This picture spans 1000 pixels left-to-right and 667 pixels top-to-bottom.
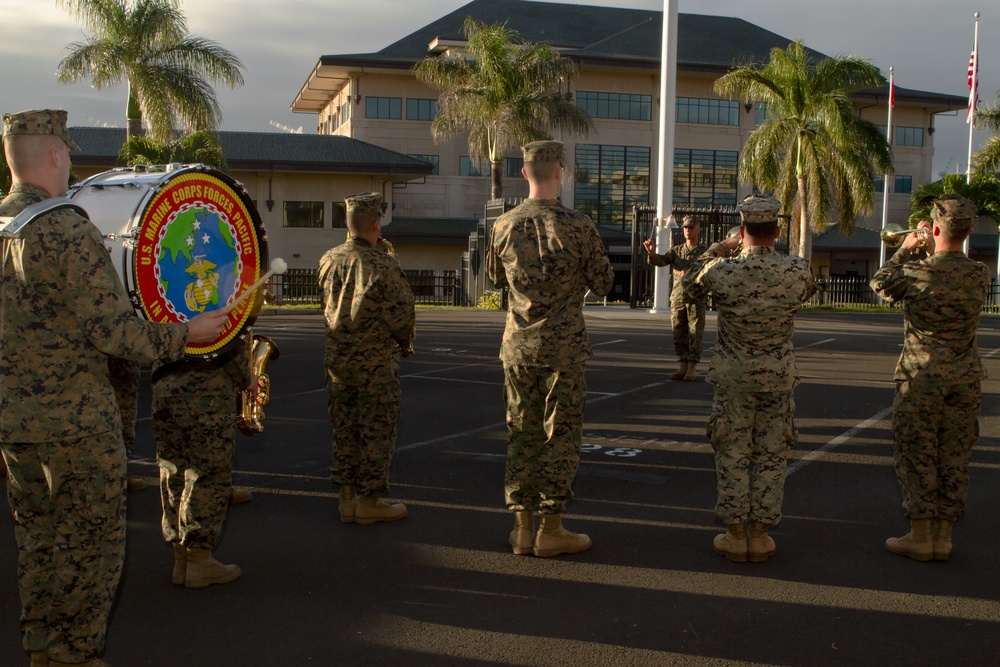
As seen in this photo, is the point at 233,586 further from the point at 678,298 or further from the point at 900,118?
the point at 900,118

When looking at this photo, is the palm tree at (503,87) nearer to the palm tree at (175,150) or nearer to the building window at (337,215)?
the palm tree at (175,150)

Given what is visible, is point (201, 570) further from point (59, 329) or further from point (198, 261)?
point (59, 329)

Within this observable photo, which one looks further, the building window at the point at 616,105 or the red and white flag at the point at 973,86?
the building window at the point at 616,105

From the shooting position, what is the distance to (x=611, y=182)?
155 ft

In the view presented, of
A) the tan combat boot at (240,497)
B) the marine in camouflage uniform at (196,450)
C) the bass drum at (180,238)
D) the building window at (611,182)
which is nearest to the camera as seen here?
the bass drum at (180,238)

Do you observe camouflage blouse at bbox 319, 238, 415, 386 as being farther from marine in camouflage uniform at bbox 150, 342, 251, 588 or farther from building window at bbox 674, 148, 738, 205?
building window at bbox 674, 148, 738, 205

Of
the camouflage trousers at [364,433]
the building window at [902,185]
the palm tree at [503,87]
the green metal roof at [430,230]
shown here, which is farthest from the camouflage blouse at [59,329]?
the building window at [902,185]

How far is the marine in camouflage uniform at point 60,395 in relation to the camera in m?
3.54

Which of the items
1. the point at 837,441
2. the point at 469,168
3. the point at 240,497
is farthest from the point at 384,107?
the point at 240,497

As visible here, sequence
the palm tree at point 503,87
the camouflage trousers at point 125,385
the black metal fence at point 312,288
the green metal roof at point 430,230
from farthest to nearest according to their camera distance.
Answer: the green metal roof at point 430,230, the black metal fence at point 312,288, the palm tree at point 503,87, the camouflage trousers at point 125,385

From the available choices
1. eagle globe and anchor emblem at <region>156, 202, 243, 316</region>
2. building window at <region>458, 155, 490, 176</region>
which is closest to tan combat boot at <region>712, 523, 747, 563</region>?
eagle globe and anchor emblem at <region>156, 202, 243, 316</region>

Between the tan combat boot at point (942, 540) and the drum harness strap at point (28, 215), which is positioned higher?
the drum harness strap at point (28, 215)

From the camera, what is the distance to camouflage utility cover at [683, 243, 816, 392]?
5.32m

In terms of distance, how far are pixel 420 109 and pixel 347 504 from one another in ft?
136
